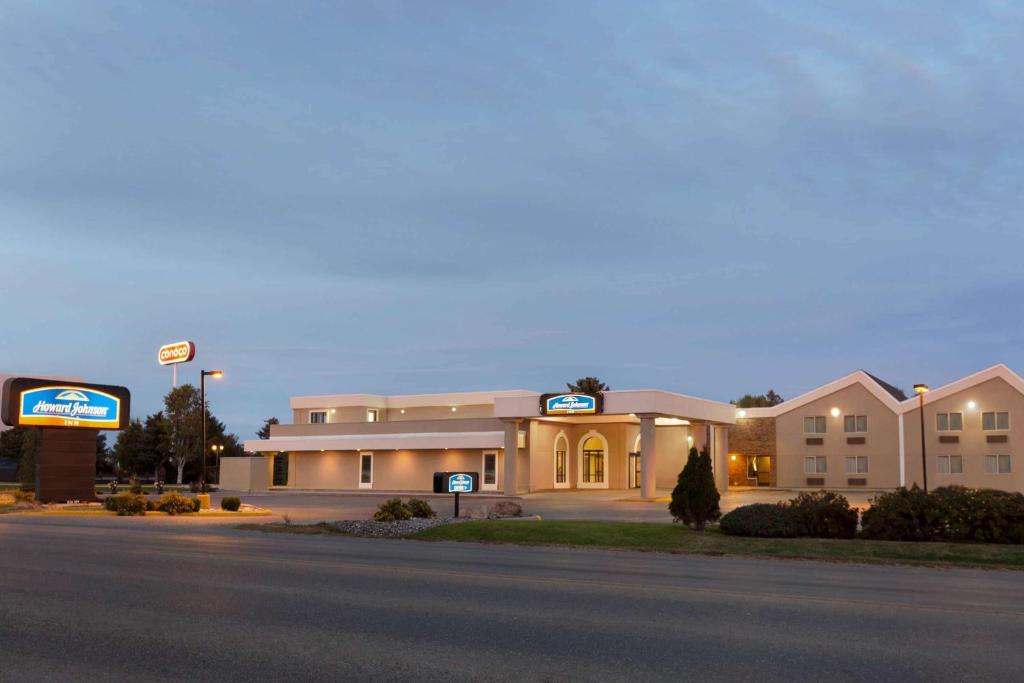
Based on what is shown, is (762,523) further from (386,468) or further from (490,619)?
(386,468)

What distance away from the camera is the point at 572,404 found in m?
44.9

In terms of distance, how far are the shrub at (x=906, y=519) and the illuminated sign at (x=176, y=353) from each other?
67.5 m

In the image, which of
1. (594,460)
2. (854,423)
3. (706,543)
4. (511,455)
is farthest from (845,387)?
(706,543)

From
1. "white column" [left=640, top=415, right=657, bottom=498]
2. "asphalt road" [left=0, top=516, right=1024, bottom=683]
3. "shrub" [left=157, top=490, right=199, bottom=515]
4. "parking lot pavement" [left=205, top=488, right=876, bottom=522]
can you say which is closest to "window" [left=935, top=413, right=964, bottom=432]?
"parking lot pavement" [left=205, top=488, right=876, bottom=522]

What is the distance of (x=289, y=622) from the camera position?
33.3 ft

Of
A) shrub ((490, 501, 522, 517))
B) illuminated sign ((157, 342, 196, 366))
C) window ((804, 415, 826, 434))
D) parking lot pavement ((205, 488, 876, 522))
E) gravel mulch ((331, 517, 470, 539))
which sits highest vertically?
illuminated sign ((157, 342, 196, 366))

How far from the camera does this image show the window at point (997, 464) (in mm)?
50500

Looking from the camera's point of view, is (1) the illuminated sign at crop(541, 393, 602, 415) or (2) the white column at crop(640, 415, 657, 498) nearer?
(2) the white column at crop(640, 415, 657, 498)

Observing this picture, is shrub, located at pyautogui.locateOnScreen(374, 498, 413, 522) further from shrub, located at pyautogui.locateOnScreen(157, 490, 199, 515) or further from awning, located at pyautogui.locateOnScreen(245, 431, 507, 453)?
awning, located at pyautogui.locateOnScreen(245, 431, 507, 453)

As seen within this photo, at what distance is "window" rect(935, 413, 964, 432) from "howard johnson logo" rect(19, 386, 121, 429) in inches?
1678

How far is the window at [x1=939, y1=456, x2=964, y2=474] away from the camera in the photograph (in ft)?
169

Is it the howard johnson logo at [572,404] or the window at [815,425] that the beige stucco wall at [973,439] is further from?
the howard johnson logo at [572,404]

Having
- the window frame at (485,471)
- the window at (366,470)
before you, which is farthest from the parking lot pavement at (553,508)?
the window at (366,470)

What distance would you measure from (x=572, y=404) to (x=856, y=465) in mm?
20298
